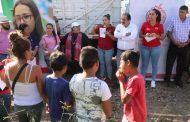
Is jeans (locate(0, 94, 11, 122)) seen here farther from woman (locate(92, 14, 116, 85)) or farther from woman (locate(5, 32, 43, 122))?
woman (locate(92, 14, 116, 85))

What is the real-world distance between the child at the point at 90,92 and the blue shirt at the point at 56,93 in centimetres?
10

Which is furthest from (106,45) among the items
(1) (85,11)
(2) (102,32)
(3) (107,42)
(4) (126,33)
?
(1) (85,11)

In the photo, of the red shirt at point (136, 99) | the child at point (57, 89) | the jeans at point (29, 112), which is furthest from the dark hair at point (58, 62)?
the red shirt at point (136, 99)

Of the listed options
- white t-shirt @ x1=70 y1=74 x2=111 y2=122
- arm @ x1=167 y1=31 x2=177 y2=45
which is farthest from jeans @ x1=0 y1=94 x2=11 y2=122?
arm @ x1=167 y1=31 x2=177 y2=45

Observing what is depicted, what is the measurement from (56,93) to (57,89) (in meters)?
0.05

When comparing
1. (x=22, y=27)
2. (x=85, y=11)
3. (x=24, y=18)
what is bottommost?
(x=22, y=27)

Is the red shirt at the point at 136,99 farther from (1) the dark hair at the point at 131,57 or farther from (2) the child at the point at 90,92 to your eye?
(2) the child at the point at 90,92

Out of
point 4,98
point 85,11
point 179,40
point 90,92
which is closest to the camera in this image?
point 90,92

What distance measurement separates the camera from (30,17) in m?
6.69

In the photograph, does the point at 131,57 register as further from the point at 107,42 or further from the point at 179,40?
the point at 179,40

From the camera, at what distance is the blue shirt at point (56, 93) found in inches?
121

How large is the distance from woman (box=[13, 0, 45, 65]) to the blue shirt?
11.7 ft

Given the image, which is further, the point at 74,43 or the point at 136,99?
the point at 74,43

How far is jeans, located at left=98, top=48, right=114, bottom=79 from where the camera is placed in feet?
22.7
